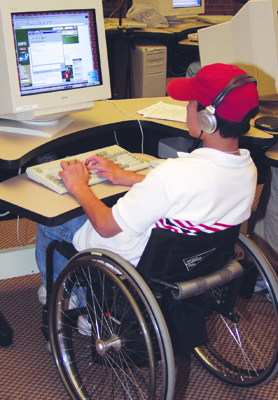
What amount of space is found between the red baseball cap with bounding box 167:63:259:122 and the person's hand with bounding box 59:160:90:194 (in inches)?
17.3

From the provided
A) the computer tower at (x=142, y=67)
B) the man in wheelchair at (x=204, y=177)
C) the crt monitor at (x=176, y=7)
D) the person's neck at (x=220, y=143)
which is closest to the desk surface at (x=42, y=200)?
the man in wheelchair at (x=204, y=177)

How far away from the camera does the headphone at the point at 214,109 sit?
Result: 1.01 meters

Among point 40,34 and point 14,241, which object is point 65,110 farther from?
point 14,241

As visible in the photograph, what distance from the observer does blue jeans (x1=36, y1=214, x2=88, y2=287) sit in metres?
1.39

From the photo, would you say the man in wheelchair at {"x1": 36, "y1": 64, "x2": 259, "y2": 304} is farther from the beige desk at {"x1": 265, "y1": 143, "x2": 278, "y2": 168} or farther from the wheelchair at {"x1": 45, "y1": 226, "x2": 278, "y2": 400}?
the beige desk at {"x1": 265, "y1": 143, "x2": 278, "y2": 168}

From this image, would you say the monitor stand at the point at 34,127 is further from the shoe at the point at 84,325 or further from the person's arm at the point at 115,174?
the shoe at the point at 84,325

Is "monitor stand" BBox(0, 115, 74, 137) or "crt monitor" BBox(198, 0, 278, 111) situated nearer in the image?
"monitor stand" BBox(0, 115, 74, 137)

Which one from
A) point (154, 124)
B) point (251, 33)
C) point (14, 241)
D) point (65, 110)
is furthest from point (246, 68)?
point (14, 241)

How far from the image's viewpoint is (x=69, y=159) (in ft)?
4.75

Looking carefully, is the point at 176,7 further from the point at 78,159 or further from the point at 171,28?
the point at 78,159

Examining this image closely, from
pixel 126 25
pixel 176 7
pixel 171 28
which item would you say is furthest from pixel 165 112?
pixel 176 7

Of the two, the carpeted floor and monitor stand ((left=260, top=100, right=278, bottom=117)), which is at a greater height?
monitor stand ((left=260, top=100, right=278, bottom=117))

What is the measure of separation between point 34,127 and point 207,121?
2.75 ft

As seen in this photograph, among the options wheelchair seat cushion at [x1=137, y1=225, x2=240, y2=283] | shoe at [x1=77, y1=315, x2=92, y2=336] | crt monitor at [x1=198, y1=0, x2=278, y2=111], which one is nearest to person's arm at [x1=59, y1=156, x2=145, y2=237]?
wheelchair seat cushion at [x1=137, y1=225, x2=240, y2=283]
